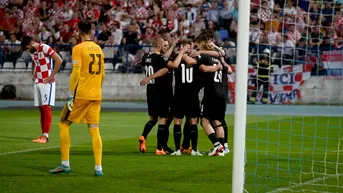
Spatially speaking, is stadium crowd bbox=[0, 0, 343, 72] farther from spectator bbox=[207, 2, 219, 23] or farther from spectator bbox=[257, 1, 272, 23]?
spectator bbox=[257, 1, 272, 23]

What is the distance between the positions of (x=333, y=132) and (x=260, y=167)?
6.92 metres

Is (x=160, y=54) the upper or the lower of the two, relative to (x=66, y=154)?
upper

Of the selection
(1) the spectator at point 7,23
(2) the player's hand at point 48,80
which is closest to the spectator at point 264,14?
(2) the player's hand at point 48,80

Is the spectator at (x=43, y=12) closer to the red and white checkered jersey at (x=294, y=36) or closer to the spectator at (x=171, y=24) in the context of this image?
the spectator at (x=171, y=24)

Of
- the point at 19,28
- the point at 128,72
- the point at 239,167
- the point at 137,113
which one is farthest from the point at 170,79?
the point at 19,28

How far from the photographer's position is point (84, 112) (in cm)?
1059

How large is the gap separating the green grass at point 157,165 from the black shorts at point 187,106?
0.76 meters

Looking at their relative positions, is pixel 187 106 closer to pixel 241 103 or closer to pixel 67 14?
pixel 241 103

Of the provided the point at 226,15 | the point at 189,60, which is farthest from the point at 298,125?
the point at 226,15

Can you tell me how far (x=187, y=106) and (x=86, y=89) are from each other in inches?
124

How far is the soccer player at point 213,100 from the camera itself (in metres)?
13.1

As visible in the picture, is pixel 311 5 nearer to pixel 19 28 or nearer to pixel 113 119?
pixel 113 119

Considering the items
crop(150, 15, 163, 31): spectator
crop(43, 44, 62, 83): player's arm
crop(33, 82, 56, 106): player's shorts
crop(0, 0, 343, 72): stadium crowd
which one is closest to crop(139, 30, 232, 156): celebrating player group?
crop(43, 44, 62, 83): player's arm

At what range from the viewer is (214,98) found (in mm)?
13234
